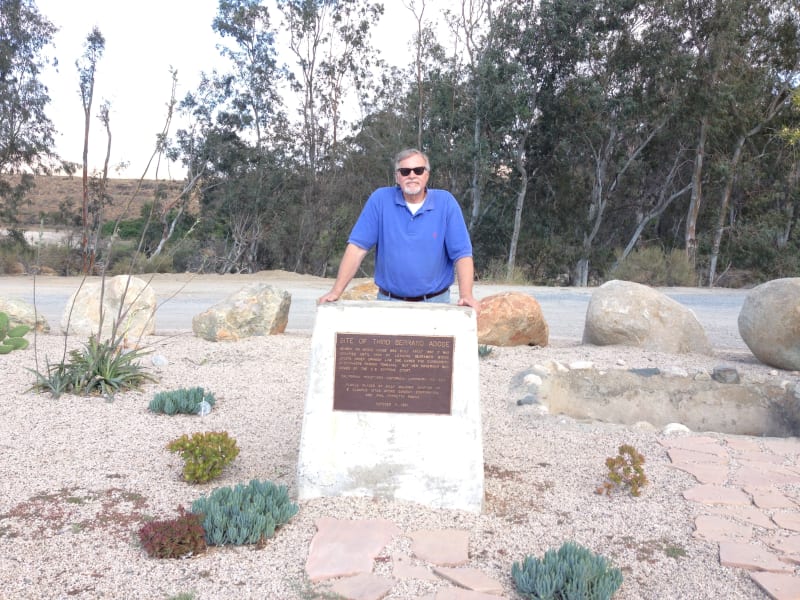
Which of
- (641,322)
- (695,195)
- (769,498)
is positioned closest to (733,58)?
(695,195)

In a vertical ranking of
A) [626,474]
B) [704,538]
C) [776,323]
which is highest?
[776,323]

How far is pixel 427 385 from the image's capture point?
3578 millimetres

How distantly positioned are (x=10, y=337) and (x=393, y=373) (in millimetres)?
5571

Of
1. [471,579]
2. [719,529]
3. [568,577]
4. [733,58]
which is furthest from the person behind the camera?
[733,58]

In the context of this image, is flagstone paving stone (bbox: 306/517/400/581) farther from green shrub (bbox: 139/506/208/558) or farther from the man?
the man

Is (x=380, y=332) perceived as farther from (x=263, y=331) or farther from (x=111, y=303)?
(x=111, y=303)

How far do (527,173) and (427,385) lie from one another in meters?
23.0

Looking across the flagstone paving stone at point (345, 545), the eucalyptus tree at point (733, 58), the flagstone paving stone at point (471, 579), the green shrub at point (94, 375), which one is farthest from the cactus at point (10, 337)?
the eucalyptus tree at point (733, 58)

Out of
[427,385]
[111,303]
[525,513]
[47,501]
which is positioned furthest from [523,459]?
[111,303]

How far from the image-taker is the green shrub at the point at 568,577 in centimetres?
271

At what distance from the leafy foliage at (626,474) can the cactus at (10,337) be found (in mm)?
6100

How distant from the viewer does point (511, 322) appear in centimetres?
845

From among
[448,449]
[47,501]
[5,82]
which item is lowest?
[47,501]

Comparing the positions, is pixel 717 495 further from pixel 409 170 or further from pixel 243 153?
pixel 243 153
